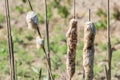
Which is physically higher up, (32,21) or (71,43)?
(32,21)

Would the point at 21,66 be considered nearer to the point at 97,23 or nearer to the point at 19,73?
the point at 19,73

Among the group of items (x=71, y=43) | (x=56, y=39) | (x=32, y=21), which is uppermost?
(x=32, y=21)

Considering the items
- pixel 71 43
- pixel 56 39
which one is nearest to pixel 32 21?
pixel 71 43

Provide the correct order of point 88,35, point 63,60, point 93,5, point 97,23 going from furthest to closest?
point 93,5, point 97,23, point 63,60, point 88,35

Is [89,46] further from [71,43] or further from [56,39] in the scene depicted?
[56,39]

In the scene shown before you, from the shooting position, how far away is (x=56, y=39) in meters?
4.93

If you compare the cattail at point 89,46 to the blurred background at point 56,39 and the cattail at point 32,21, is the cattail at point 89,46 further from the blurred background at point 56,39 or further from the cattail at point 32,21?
the blurred background at point 56,39

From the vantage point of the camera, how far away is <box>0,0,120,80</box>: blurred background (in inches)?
164

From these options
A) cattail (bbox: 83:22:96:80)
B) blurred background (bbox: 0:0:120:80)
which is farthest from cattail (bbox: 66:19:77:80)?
blurred background (bbox: 0:0:120:80)

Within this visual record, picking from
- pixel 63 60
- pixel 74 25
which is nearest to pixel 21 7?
pixel 63 60

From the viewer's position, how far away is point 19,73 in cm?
416

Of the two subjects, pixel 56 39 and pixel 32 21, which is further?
pixel 56 39

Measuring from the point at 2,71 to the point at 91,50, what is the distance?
2.42 metres

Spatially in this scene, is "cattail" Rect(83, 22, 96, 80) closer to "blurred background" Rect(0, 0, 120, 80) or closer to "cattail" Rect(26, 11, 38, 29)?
"cattail" Rect(26, 11, 38, 29)
